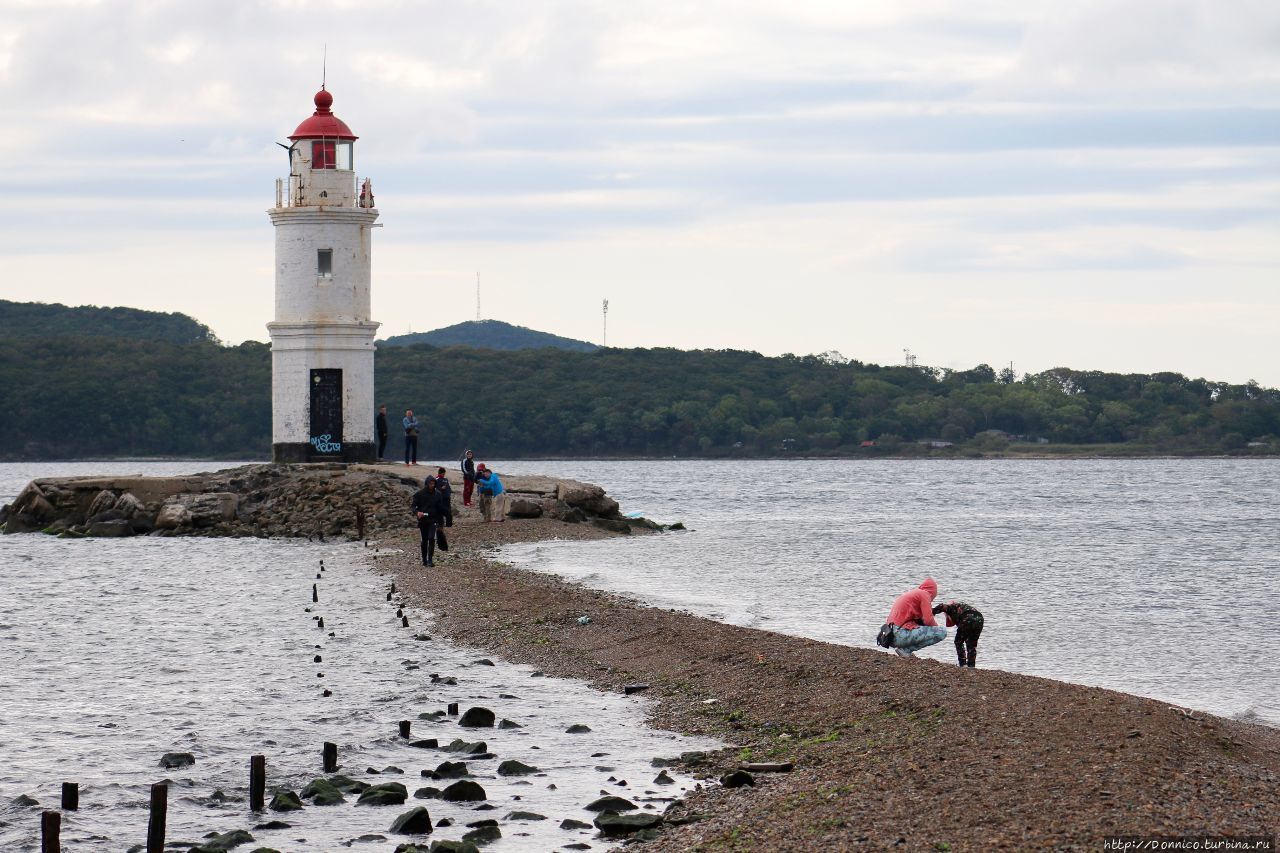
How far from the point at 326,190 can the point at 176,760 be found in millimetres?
30041

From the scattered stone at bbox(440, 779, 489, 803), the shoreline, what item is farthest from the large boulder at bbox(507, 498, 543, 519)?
the scattered stone at bbox(440, 779, 489, 803)

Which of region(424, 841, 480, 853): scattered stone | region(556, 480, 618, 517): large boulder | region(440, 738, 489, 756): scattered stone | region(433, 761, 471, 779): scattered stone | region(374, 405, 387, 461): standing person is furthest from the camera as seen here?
region(556, 480, 618, 517): large boulder

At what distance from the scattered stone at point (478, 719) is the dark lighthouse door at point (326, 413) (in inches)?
1103

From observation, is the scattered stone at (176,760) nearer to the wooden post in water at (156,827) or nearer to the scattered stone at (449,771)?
the scattered stone at (449,771)

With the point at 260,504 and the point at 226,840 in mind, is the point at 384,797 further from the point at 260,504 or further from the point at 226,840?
the point at 260,504

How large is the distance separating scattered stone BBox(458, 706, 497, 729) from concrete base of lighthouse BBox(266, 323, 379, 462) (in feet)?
91.3

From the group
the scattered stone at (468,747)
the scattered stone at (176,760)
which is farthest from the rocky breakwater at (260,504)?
the scattered stone at (468,747)

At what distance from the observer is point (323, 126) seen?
41844mm

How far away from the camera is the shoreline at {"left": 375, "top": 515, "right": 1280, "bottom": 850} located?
397 inches

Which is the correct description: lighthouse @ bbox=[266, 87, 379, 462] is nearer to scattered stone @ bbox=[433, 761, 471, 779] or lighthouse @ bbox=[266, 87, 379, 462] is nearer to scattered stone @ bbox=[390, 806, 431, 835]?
scattered stone @ bbox=[433, 761, 471, 779]

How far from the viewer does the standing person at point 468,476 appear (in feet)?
130

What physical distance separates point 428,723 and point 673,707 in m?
2.52

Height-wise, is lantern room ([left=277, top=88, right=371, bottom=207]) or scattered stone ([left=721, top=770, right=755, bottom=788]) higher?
lantern room ([left=277, top=88, right=371, bottom=207])

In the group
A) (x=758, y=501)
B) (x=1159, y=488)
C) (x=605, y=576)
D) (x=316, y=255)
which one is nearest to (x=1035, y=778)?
(x=605, y=576)
